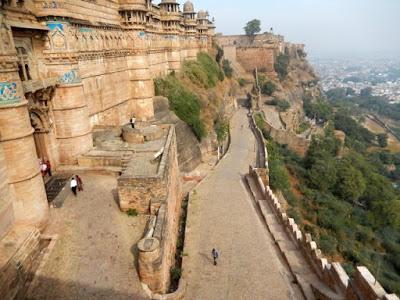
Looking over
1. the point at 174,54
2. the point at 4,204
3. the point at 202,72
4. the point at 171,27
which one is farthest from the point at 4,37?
the point at 202,72

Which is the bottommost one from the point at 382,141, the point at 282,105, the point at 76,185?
the point at 382,141

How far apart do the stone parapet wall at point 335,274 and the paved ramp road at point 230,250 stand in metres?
0.97

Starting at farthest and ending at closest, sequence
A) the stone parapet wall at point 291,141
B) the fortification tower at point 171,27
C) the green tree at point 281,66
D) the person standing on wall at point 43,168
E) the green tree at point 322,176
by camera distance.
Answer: the green tree at point 281,66, the stone parapet wall at point 291,141, the fortification tower at point 171,27, the green tree at point 322,176, the person standing on wall at point 43,168

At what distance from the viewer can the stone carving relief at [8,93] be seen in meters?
8.48

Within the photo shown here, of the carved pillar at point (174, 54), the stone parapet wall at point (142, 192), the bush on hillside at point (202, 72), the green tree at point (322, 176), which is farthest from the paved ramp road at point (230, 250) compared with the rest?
the bush on hillside at point (202, 72)

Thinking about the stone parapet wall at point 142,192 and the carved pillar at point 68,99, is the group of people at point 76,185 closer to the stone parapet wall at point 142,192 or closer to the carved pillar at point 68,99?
the stone parapet wall at point 142,192

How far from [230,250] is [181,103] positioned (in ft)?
55.9

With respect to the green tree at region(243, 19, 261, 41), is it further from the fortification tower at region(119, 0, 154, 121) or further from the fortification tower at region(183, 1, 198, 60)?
the fortification tower at region(119, 0, 154, 121)

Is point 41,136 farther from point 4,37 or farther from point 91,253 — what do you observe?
point 91,253

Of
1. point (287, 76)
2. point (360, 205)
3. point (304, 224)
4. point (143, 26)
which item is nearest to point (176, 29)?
point (143, 26)

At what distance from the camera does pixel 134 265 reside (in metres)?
8.54

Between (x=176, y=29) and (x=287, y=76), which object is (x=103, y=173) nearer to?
(x=176, y=29)

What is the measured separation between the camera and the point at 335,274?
9.61 metres

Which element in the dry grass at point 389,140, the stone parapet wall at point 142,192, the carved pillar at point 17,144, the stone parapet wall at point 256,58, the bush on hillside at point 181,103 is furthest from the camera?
the stone parapet wall at point 256,58
